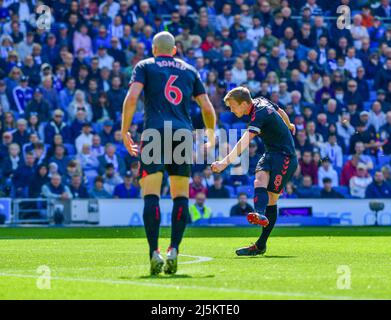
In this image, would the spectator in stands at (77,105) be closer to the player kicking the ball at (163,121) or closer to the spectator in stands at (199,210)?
the spectator in stands at (199,210)

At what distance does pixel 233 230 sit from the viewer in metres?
21.2

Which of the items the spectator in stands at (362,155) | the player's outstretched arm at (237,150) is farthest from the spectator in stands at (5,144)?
the player's outstretched arm at (237,150)

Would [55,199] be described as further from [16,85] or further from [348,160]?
[348,160]

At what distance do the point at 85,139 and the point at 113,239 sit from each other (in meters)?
7.63

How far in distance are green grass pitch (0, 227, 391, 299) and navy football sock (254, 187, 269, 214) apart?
1.99 ft

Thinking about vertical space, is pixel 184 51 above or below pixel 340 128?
above

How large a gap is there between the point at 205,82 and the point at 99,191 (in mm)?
4388

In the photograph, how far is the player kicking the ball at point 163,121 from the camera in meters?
10.2

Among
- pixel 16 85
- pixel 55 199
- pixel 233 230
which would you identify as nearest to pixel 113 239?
pixel 233 230

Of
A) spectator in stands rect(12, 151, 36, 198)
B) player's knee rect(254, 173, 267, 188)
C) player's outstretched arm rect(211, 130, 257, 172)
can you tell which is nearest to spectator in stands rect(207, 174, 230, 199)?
spectator in stands rect(12, 151, 36, 198)

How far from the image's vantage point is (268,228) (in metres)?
13.2

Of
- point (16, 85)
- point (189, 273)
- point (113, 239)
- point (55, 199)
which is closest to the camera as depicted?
point (189, 273)

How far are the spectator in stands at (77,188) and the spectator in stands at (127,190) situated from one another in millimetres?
725

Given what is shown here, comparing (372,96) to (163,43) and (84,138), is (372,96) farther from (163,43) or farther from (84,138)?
(163,43)
